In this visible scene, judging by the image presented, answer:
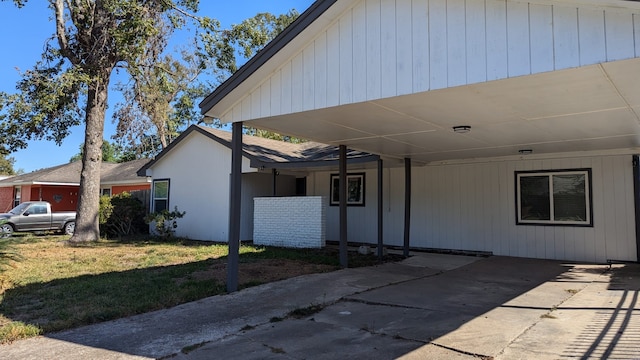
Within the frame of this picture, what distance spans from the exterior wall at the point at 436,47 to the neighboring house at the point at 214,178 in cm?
751

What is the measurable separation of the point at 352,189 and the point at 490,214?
14.8 feet

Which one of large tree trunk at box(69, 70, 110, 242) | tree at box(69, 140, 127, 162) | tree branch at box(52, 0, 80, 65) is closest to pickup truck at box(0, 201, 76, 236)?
large tree trunk at box(69, 70, 110, 242)

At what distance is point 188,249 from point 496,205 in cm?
876

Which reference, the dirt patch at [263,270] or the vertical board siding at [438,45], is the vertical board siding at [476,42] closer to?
the vertical board siding at [438,45]

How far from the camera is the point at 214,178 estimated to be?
50.4ft

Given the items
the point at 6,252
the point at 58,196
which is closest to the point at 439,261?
the point at 6,252

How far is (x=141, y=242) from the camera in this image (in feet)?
48.8

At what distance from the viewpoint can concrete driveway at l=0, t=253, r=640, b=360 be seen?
4207mm

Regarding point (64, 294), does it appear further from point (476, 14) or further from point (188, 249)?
point (476, 14)

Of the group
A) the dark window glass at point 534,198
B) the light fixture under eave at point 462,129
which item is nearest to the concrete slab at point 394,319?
the light fixture under eave at point 462,129

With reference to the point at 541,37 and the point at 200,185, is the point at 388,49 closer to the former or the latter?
the point at 541,37

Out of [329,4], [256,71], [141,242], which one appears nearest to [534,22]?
[329,4]

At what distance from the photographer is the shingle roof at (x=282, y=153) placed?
12484 mm

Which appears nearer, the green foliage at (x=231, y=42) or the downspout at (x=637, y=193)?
the downspout at (x=637, y=193)
